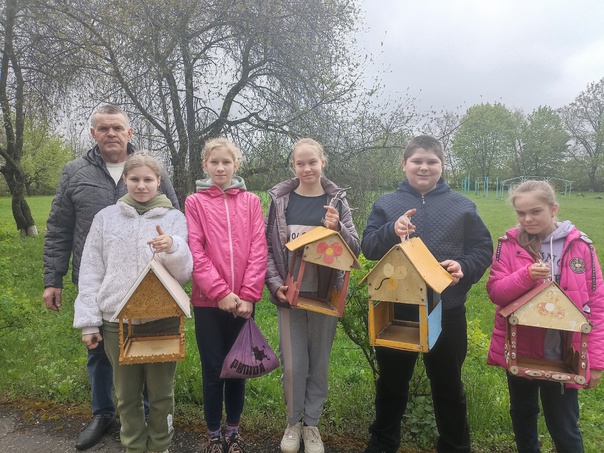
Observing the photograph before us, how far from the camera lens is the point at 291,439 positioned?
2.86 m

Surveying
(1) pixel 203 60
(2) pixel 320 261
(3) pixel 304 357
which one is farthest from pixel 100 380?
(1) pixel 203 60

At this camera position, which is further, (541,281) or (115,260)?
(115,260)

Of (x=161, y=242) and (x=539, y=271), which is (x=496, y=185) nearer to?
(x=539, y=271)

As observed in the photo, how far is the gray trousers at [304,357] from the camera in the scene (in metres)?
2.80

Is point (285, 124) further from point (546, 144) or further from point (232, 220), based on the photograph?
point (546, 144)

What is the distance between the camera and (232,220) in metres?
2.73

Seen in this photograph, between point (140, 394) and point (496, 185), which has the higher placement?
point (496, 185)

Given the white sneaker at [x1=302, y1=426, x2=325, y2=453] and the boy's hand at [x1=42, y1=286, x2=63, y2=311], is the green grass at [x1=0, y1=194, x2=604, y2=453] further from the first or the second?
the boy's hand at [x1=42, y1=286, x2=63, y2=311]

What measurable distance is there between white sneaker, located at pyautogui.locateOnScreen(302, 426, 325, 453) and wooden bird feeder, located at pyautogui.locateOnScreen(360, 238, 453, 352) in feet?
3.14

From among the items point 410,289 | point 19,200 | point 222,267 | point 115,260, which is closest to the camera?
point 410,289

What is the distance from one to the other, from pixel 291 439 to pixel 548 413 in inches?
61.9

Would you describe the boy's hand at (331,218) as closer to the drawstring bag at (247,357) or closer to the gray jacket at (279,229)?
the gray jacket at (279,229)

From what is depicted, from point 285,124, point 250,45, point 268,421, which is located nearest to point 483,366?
point 268,421

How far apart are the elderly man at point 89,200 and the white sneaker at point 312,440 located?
1.47m
